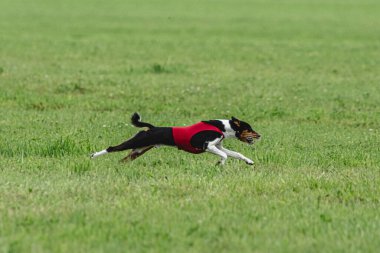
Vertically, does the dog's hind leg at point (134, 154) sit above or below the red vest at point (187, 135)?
below

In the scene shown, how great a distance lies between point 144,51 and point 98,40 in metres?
4.91

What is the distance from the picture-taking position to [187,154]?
11.5 m

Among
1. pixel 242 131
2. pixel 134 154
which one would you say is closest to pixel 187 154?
pixel 134 154

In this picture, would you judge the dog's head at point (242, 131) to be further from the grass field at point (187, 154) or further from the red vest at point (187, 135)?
the grass field at point (187, 154)

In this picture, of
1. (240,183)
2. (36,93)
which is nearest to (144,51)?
(36,93)

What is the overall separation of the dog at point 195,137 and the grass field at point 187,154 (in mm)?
227

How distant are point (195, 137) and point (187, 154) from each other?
1427 mm

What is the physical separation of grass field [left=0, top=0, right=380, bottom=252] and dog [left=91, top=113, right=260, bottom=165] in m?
0.23

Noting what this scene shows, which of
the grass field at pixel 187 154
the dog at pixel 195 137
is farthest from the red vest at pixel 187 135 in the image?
the grass field at pixel 187 154

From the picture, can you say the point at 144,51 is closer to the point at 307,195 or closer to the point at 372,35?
the point at 372,35

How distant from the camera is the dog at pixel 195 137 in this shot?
1011 centimetres

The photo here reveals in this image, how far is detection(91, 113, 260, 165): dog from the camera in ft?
33.2

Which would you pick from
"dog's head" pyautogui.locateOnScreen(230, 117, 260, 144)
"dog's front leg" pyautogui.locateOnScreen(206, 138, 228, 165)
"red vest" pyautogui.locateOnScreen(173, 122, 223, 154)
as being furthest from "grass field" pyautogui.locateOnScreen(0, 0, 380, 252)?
"dog's head" pyautogui.locateOnScreen(230, 117, 260, 144)

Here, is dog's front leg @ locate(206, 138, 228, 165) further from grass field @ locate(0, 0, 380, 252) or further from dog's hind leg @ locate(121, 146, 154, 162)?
dog's hind leg @ locate(121, 146, 154, 162)
